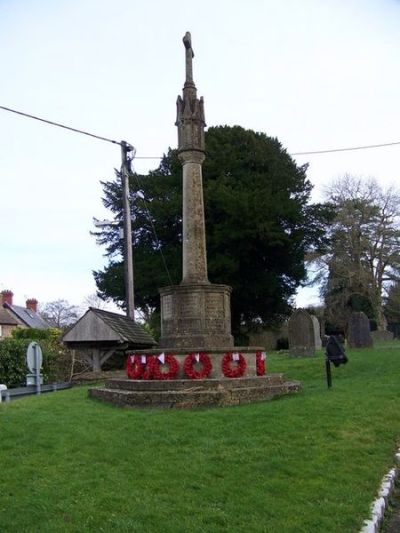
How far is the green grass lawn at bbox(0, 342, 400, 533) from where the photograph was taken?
17.9 ft

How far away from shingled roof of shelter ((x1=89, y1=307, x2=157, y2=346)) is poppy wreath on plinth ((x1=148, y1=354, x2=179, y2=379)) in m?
4.50

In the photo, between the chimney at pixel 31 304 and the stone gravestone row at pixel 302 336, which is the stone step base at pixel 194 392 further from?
the chimney at pixel 31 304

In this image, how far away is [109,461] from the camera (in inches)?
282

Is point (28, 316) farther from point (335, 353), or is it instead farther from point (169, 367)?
point (335, 353)

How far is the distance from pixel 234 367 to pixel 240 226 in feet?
66.3

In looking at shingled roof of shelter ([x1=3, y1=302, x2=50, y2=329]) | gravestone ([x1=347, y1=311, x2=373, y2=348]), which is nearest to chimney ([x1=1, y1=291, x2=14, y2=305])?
shingled roof of shelter ([x1=3, y1=302, x2=50, y2=329])

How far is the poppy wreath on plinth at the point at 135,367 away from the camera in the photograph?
12.4 metres

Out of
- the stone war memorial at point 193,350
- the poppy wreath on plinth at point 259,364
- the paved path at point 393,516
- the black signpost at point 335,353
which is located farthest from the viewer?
the poppy wreath on plinth at point 259,364

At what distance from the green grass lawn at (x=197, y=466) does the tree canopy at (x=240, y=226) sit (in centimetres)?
2113

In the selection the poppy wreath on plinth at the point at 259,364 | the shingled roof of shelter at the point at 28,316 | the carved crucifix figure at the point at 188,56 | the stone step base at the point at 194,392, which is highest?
the carved crucifix figure at the point at 188,56

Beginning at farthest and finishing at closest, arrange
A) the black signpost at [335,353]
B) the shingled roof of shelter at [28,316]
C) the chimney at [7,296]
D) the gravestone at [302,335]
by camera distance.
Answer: the chimney at [7,296] < the shingled roof of shelter at [28,316] < the gravestone at [302,335] < the black signpost at [335,353]

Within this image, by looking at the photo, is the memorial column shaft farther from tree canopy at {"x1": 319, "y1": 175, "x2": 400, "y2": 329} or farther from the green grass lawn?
tree canopy at {"x1": 319, "y1": 175, "x2": 400, "y2": 329}

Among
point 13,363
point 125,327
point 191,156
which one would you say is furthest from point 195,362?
point 13,363

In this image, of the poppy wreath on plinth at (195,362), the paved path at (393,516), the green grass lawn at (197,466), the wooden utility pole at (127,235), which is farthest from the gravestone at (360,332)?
the paved path at (393,516)
